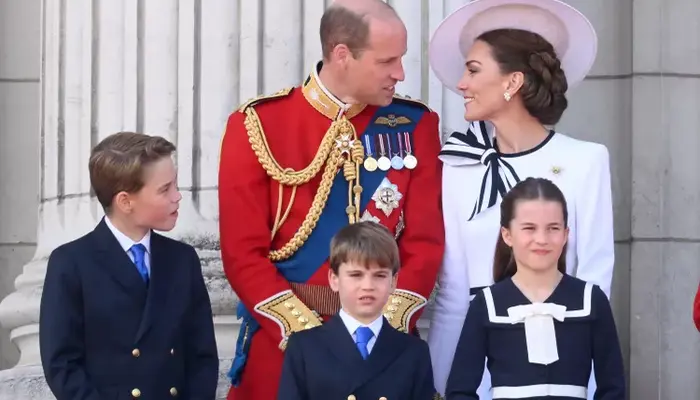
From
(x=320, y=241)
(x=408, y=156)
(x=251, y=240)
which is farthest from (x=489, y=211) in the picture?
(x=251, y=240)

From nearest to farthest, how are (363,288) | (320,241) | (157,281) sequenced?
(363,288) < (157,281) < (320,241)

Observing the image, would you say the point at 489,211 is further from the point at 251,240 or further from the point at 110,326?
the point at 110,326

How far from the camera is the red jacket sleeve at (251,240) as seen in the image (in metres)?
5.17

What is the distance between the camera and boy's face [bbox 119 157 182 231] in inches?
200

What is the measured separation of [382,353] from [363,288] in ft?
0.64

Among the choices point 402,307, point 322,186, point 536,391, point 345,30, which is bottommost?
point 536,391

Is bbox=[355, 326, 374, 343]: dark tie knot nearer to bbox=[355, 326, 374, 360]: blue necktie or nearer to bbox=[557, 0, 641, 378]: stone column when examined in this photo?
bbox=[355, 326, 374, 360]: blue necktie

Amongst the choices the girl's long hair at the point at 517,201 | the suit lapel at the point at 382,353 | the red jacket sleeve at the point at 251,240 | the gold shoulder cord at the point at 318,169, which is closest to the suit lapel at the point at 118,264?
the red jacket sleeve at the point at 251,240

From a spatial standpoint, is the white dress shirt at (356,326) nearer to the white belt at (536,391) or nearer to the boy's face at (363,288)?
the boy's face at (363,288)

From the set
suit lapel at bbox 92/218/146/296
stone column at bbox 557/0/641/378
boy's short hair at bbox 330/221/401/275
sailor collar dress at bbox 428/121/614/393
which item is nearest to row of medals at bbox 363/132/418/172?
sailor collar dress at bbox 428/121/614/393

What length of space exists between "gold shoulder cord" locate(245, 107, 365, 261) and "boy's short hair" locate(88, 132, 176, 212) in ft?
1.18

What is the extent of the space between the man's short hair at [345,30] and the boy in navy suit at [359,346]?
0.73 metres

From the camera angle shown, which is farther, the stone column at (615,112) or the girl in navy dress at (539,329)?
the stone column at (615,112)

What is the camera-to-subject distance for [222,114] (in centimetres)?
615
